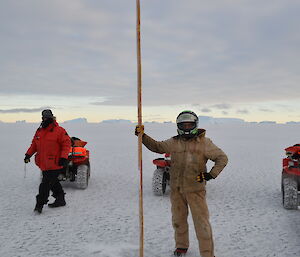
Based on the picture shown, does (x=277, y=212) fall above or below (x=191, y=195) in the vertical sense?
below

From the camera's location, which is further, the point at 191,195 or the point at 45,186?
the point at 45,186

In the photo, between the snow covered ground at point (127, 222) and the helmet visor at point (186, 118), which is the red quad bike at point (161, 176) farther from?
the helmet visor at point (186, 118)

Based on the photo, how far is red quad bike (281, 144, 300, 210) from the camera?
259 inches

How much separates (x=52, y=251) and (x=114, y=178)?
5.46m

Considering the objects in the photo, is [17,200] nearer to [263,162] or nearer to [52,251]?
[52,251]

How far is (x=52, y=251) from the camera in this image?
4711 mm

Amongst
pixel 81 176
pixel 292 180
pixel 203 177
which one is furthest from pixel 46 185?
pixel 292 180

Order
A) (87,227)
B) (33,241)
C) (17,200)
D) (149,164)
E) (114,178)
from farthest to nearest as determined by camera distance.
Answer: (149,164)
(114,178)
(17,200)
(87,227)
(33,241)

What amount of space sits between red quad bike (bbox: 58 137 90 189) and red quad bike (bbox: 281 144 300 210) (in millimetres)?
4567

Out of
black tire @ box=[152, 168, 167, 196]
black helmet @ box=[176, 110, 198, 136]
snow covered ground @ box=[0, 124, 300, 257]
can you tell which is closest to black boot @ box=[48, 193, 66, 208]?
snow covered ground @ box=[0, 124, 300, 257]

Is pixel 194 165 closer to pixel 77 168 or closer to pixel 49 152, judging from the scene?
pixel 49 152

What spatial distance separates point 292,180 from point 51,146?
475cm

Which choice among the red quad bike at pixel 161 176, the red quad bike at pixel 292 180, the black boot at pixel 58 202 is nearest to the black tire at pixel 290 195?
the red quad bike at pixel 292 180

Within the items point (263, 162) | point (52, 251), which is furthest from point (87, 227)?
point (263, 162)
